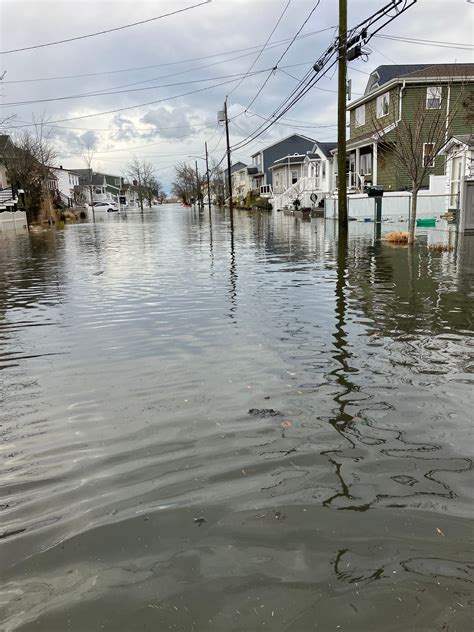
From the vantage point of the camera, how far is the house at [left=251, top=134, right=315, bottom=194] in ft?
251

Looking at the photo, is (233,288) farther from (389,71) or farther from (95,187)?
(95,187)

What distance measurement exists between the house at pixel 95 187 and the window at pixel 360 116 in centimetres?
6513

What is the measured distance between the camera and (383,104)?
1447 inches

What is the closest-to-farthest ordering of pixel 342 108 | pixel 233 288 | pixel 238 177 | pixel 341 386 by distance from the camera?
pixel 341 386 < pixel 233 288 < pixel 342 108 < pixel 238 177

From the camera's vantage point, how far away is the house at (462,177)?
18.7 m

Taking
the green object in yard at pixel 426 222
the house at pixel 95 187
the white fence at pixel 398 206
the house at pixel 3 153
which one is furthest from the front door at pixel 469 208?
the house at pixel 95 187

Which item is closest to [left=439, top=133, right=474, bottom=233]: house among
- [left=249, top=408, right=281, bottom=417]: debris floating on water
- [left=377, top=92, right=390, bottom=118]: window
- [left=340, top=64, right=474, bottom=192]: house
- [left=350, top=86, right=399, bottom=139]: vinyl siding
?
[left=340, top=64, right=474, bottom=192]: house

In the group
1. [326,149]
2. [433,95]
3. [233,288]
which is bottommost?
[233,288]

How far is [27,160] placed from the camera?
150 feet

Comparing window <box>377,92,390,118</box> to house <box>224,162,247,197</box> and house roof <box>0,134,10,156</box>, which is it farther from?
house <box>224,162,247,197</box>

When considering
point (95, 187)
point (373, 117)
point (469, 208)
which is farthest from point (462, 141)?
point (95, 187)

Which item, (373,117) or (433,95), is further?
(373,117)

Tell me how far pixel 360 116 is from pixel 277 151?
37.8m

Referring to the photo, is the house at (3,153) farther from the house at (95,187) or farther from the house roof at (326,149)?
the house at (95,187)
